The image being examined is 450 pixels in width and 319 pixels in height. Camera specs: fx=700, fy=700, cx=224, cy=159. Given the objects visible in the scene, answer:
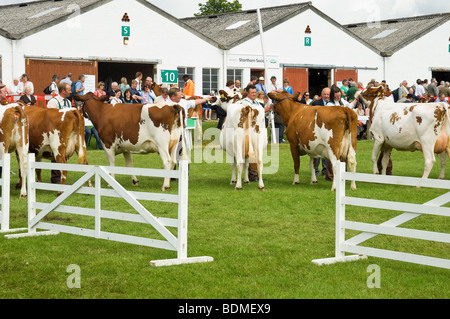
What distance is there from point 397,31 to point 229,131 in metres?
34.9

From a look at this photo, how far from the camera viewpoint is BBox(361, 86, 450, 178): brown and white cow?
47.7 ft

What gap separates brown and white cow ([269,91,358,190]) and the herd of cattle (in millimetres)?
20

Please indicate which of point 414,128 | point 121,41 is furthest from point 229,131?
point 121,41

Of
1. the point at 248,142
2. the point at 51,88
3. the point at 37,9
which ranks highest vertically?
the point at 37,9

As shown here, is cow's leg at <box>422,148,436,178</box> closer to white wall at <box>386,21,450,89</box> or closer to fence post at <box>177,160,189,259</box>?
fence post at <box>177,160,189,259</box>

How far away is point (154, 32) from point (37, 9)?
5899 mm

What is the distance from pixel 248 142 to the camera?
14289mm

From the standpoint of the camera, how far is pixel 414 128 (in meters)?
14.7

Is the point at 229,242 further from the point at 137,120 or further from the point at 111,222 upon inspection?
the point at 137,120

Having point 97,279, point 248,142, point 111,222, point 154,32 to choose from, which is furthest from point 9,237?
point 154,32

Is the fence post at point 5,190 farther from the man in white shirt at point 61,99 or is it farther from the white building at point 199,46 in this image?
the white building at point 199,46

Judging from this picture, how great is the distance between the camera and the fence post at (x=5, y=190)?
1017 centimetres

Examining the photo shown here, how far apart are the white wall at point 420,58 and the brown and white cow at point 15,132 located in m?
33.0

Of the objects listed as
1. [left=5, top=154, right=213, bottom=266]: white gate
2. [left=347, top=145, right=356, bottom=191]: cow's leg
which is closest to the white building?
[left=347, top=145, right=356, bottom=191]: cow's leg
